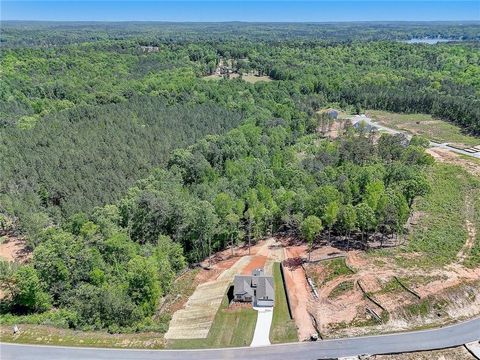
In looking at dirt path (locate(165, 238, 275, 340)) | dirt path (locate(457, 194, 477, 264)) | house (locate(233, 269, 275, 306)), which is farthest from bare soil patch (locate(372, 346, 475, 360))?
dirt path (locate(165, 238, 275, 340))

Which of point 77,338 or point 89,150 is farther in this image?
point 89,150

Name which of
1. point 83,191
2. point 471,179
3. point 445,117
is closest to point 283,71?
point 445,117

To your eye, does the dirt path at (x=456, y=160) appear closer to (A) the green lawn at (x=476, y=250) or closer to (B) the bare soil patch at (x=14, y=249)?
(A) the green lawn at (x=476, y=250)

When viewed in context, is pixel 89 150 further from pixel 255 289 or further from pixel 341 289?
pixel 341 289

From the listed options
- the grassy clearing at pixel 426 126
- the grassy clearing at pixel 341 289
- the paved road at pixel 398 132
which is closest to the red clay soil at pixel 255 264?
the grassy clearing at pixel 341 289

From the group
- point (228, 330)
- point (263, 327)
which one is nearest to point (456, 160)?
point (263, 327)

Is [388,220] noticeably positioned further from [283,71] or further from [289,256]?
[283,71]
